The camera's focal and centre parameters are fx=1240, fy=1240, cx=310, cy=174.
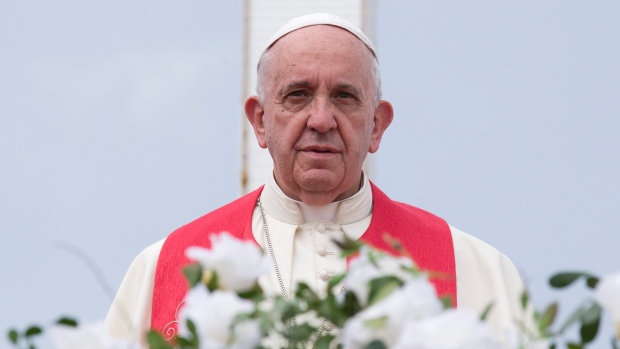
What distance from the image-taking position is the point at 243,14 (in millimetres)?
10750

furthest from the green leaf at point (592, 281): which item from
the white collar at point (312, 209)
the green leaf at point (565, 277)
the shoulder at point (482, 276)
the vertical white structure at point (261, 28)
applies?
the vertical white structure at point (261, 28)

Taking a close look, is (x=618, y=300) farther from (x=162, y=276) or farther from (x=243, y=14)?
(x=243, y=14)

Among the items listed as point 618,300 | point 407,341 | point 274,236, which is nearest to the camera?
point 407,341

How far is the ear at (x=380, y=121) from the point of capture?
4.74 metres

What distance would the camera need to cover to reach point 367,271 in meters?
1.72

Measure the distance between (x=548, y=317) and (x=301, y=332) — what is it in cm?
35

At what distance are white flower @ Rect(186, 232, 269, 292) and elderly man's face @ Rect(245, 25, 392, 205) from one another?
2475mm

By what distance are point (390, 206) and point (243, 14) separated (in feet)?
20.0

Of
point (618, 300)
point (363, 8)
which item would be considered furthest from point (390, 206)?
point (363, 8)

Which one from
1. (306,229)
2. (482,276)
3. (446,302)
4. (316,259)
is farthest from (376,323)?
(482,276)

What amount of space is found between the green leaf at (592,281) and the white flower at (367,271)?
378 millimetres

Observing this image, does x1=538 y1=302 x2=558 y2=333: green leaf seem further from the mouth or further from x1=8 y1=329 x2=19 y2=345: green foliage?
the mouth

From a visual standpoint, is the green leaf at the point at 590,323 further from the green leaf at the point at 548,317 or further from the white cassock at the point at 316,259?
the white cassock at the point at 316,259

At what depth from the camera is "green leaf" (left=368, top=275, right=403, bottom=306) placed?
5.40 feet
